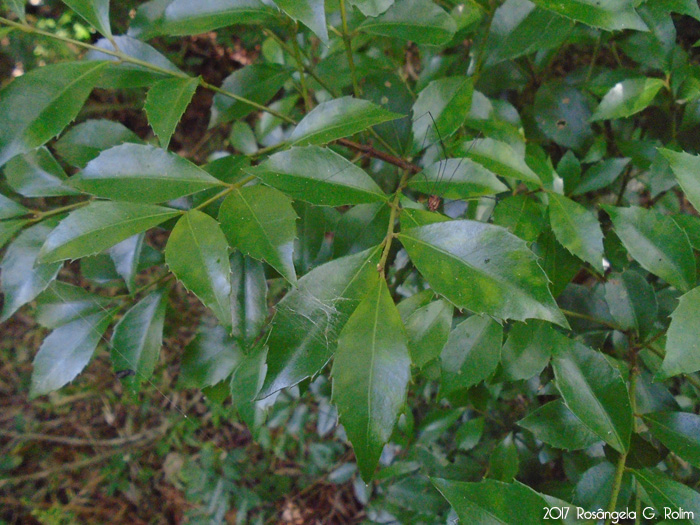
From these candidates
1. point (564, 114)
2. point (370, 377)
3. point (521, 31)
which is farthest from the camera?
point (564, 114)

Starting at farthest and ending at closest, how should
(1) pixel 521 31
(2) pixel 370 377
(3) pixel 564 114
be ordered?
(3) pixel 564 114
(1) pixel 521 31
(2) pixel 370 377

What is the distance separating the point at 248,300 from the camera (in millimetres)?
719

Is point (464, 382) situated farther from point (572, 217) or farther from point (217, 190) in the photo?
point (217, 190)

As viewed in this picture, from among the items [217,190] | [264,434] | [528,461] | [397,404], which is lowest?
[264,434]

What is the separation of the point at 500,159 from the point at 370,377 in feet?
1.31

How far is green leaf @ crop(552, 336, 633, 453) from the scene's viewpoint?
2.18 feet

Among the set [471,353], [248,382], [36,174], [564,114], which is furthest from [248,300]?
[564,114]

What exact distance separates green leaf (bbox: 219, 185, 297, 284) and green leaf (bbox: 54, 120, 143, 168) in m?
0.27

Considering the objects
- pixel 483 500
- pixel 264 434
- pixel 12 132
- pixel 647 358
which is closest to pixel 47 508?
pixel 264 434

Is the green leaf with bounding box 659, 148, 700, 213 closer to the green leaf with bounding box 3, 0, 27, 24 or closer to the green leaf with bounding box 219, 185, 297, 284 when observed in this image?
the green leaf with bounding box 219, 185, 297, 284

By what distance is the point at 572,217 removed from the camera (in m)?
0.74

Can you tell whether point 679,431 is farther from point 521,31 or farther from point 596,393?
point 521,31

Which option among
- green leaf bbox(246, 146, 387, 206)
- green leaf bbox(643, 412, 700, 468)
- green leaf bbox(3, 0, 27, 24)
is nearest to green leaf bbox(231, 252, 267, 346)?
green leaf bbox(246, 146, 387, 206)

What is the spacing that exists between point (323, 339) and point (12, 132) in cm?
48
